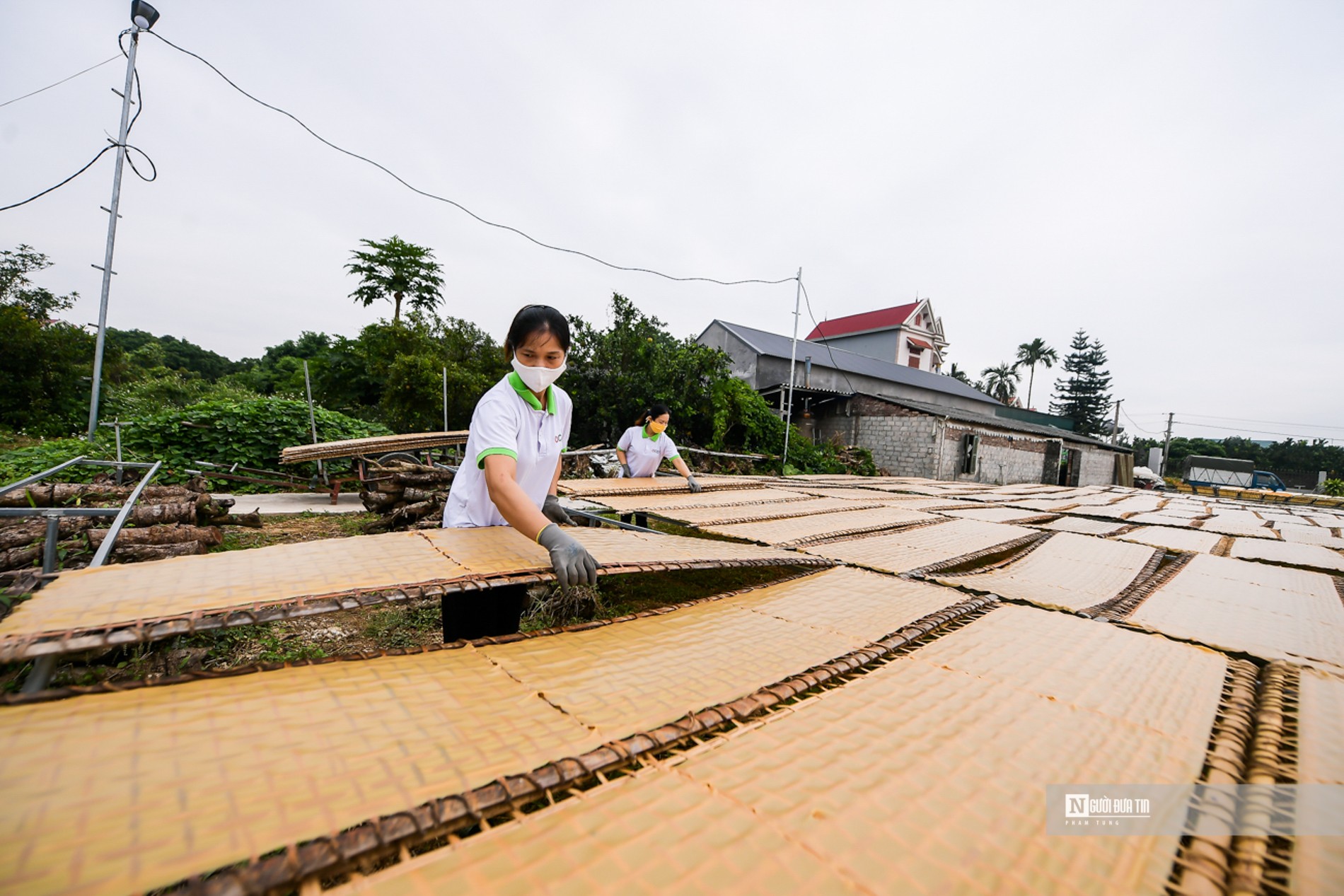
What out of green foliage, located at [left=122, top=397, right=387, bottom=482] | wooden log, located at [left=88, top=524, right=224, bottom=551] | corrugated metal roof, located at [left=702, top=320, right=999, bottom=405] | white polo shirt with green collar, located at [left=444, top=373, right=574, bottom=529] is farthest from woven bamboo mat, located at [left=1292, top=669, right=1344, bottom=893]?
Result: corrugated metal roof, located at [left=702, top=320, right=999, bottom=405]

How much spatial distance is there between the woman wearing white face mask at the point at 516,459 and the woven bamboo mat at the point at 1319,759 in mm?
1107

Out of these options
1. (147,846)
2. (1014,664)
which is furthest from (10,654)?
(1014,664)

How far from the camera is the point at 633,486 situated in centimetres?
328

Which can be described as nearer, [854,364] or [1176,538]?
[1176,538]

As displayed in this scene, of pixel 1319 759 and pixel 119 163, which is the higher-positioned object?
pixel 119 163

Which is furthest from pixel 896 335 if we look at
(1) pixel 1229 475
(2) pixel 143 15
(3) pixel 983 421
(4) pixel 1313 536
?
(2) pixel 143 15

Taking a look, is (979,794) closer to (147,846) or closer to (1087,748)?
(1087,748)

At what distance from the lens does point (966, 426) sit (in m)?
12.2

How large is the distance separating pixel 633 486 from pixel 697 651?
93.1 inches

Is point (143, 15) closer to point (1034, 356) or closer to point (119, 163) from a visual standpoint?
point (119, 163)

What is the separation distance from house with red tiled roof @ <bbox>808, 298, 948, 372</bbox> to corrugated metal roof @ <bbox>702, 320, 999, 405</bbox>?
2462 millimetres

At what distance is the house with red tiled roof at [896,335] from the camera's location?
23156mm

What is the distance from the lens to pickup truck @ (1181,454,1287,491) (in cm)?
2103

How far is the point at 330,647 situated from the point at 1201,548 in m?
4.25
